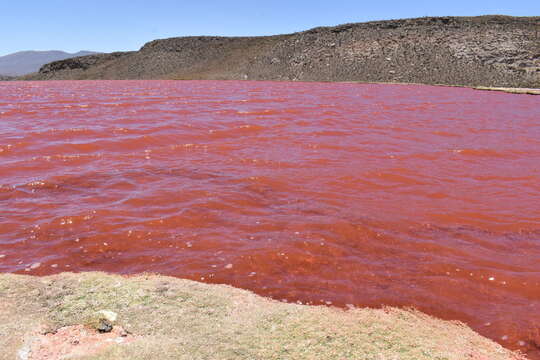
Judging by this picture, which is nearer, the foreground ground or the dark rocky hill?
the foreground ground

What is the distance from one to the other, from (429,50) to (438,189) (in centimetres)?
4750

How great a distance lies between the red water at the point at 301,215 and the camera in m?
3.77

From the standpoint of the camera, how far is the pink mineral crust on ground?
2.54 m

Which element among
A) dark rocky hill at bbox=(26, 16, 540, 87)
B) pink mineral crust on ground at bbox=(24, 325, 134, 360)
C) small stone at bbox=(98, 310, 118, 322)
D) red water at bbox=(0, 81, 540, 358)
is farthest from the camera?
dark rocky hill at bbox=(26, 16, 540, 87)

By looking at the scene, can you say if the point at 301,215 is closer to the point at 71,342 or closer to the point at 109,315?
the point at 109,315

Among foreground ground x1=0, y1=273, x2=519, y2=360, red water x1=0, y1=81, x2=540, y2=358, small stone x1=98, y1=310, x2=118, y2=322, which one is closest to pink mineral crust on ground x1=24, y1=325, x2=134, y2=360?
foreground ground x1=0, y1=273, x2=519, y2=360

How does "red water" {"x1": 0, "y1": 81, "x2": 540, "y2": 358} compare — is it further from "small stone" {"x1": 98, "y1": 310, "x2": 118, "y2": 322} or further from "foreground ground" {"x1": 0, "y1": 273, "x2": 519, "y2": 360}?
"small stone" {"x1": 98, "y1": 310, "x2": 118, "y2": 322}

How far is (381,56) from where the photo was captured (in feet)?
165

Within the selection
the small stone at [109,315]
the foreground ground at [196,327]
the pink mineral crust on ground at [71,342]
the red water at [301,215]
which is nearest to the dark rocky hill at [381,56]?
the red water at [301,215]

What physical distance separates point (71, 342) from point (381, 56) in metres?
52.5

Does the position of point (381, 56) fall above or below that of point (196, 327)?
above

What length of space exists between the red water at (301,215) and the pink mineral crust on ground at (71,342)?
3.74ft

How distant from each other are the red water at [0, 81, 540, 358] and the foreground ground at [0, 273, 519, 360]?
0.37 meters

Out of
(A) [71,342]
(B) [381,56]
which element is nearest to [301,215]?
(A) [71,342]
